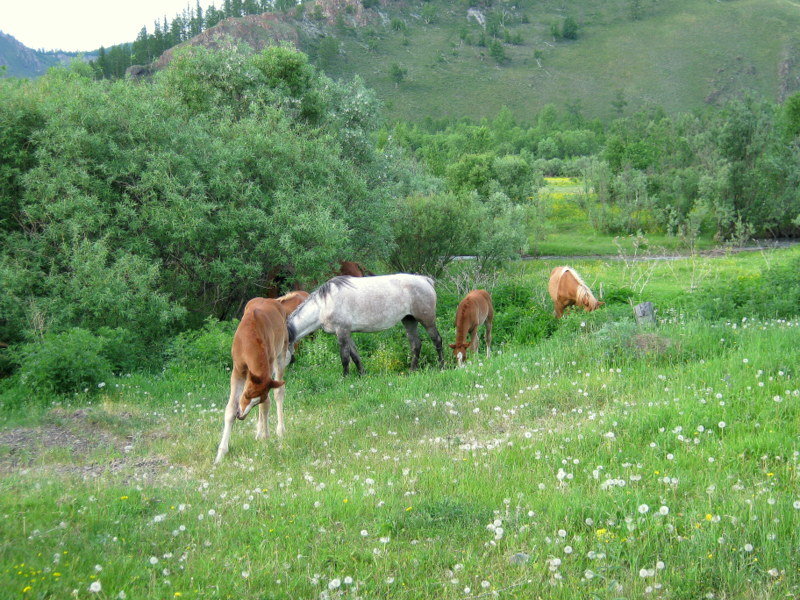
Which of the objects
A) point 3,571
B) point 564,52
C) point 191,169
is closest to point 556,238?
point 191,169

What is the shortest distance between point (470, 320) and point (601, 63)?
17229 centimetres

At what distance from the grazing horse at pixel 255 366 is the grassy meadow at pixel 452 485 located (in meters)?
0.37

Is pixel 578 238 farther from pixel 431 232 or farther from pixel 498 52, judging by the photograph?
pixel 498 52

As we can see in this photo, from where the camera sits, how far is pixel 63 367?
1212 cm

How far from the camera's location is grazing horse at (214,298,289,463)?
8.02 m

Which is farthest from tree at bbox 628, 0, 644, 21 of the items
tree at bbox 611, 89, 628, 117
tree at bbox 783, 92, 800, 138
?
tree at bbox 783, 92, 800, 138

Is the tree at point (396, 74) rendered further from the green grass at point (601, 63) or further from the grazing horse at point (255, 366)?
the grazing horse at point (255, 366)

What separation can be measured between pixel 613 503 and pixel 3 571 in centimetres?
469

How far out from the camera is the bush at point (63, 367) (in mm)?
11977

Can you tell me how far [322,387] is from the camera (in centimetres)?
1238

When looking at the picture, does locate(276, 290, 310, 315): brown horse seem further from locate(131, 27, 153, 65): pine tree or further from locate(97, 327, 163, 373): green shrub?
locate(131, 27, 153, 65): pine tree

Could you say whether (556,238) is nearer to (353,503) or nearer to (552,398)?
(552,398)

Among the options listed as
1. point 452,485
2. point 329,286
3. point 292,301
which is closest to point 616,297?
point 329,286

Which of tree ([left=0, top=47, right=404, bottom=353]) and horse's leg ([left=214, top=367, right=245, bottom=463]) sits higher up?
tree ([left=0, top=47, right=404, bottom=353])
